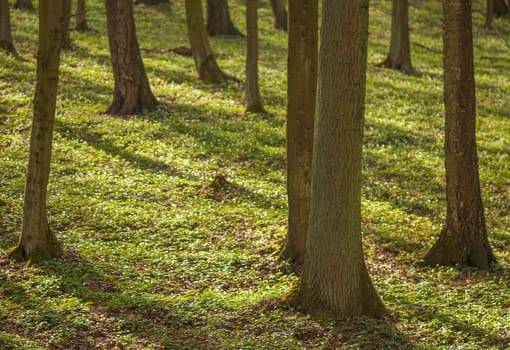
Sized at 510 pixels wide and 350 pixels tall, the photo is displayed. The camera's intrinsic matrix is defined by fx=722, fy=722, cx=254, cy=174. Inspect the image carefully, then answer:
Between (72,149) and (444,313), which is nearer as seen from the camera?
(444,313)

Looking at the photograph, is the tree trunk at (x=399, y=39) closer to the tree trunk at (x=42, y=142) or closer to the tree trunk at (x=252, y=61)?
the tree trunk at (x=252, y=61)

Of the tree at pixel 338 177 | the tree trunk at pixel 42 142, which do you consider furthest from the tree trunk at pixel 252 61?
the tree at pixel 338 177

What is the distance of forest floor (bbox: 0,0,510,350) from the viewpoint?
32.3 feet

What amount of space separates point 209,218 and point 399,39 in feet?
55.6

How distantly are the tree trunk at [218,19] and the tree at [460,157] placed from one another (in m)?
23.0

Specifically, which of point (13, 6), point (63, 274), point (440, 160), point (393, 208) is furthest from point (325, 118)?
point (13, 6)

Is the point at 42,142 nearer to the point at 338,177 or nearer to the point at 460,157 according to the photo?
the point at 338,177

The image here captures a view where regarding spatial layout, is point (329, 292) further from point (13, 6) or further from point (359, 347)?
point (13, 6)

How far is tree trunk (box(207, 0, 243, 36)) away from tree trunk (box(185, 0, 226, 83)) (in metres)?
9.14

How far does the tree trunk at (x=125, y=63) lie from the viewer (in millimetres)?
21328

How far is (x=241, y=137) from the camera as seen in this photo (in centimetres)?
2014

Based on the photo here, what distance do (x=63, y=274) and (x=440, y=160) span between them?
35.4ft

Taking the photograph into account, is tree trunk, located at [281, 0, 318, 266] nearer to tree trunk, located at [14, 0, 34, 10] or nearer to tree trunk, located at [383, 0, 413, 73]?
tree trunk, located at [383, 0, 413, 73]

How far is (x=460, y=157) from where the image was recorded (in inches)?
496
